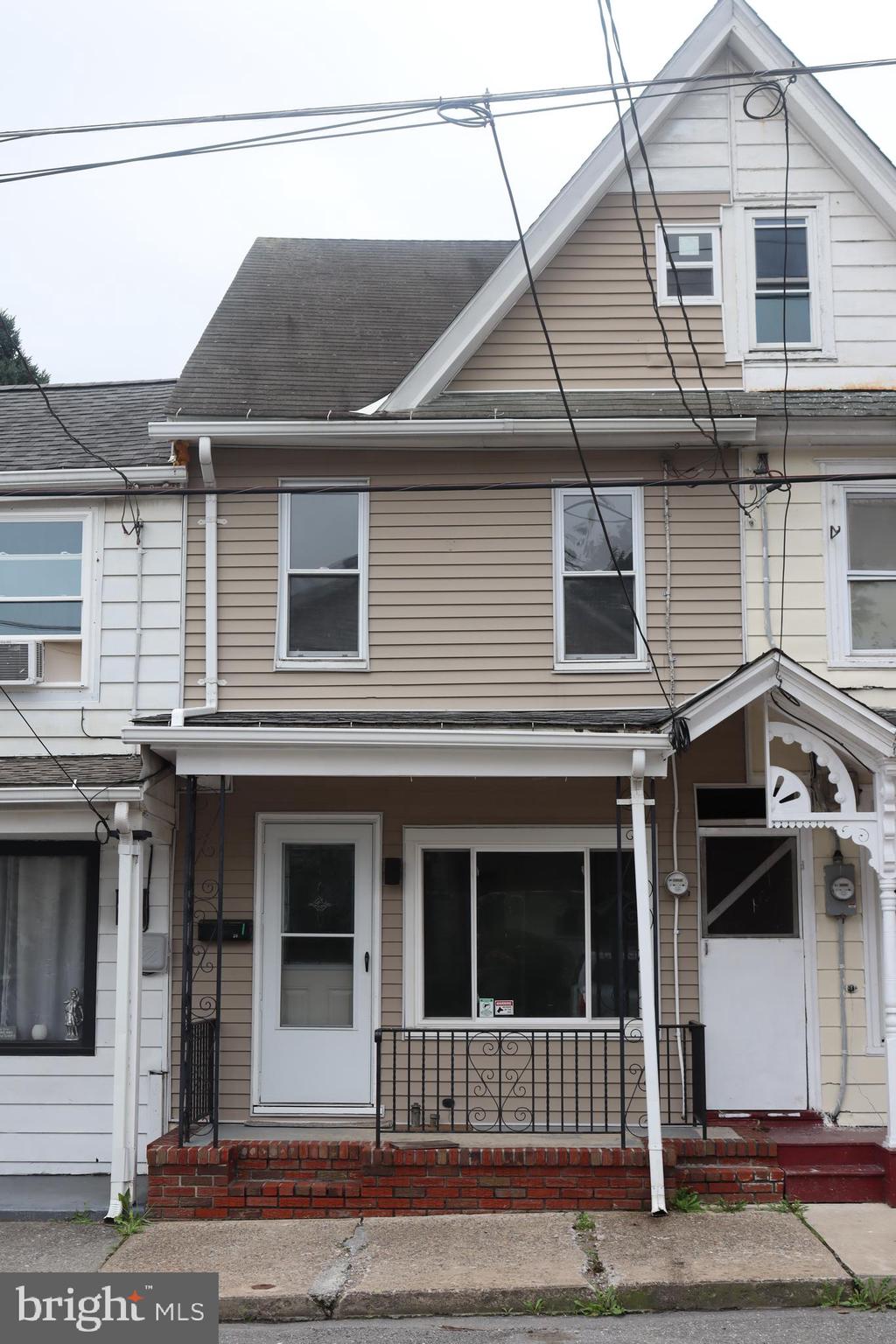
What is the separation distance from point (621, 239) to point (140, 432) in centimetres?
445

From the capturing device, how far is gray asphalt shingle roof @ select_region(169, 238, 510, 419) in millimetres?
11188

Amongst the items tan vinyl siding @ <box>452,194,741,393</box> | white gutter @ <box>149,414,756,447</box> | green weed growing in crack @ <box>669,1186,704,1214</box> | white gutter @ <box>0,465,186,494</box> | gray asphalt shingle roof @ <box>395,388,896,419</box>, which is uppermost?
tan vinyl siding @ <box>452,194,741,393</box>

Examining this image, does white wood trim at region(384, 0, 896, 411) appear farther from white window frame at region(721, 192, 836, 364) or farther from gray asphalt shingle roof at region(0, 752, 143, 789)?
gray asphalt shingle roof at region(0, 752, 143, 789)

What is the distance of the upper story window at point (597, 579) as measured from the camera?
10586 mm

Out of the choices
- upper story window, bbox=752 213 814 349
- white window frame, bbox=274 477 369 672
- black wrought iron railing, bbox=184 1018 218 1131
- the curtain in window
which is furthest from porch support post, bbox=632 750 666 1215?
the curtain in window

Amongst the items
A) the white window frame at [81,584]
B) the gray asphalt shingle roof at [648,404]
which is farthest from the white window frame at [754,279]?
the white window frame at [81,584]

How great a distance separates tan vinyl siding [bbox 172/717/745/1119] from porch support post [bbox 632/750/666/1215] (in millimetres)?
1517

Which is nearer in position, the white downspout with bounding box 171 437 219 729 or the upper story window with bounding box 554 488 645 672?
the white downspout with bounding box 171 437 219 729

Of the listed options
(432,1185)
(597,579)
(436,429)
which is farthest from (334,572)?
(432,1185)

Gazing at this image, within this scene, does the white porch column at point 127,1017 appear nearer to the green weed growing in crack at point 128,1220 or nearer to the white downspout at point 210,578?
the green weed growing in crack at point 128,1220

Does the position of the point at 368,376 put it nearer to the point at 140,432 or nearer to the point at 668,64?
the point at 140,432

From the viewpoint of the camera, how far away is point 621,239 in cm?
→ 1098

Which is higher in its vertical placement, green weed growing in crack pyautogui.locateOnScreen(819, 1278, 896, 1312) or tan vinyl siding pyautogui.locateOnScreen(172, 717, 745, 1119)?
tan vinyl siding pyautogui.locateOnScreen(172, 717, 745, 1119)

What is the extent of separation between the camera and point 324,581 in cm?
1076
